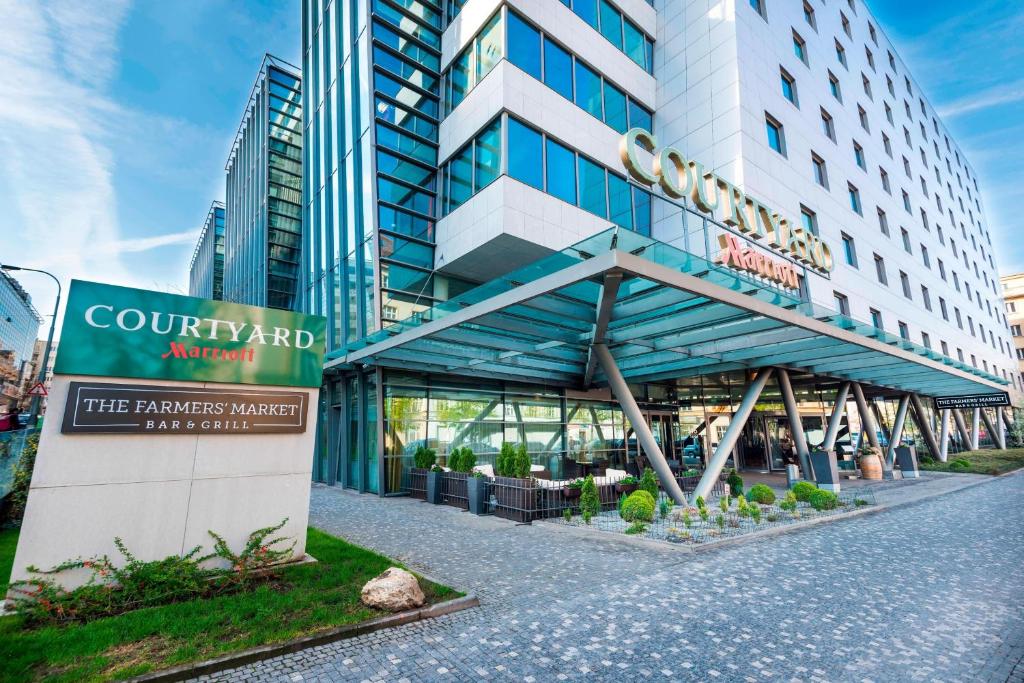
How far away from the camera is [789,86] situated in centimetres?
2444

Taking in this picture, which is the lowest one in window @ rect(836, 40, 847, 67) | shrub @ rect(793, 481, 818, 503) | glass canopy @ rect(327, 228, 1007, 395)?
shrub @ rect(793, 481, 818, 503)

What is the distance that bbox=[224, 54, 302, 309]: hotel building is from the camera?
32094 mm

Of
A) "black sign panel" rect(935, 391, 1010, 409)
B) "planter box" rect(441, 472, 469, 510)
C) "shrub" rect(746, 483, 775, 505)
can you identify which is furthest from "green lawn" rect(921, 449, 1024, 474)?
"planter box" rect(441, 472, 469, 510)

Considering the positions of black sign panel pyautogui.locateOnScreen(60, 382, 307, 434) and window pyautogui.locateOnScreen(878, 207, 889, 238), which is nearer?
black sign panel pyautogui.locateOnScreen(60, 382, 307, 434)

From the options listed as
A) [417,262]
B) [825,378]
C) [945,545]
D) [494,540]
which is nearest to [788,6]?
[825,378]

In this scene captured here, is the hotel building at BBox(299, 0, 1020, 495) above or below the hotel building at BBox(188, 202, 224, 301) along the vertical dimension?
below

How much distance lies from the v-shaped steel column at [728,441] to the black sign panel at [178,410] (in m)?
10.5

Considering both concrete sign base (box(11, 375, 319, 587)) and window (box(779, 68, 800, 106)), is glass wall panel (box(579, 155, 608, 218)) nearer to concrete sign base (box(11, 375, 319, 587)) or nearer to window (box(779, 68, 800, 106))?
window (box(779, 68, 800, 106))

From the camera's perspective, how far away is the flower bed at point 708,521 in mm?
9987

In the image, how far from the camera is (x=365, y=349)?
15.8m

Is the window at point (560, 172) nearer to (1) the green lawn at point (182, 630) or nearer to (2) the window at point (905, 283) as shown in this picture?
(1) the green lawn at point (182, 630)

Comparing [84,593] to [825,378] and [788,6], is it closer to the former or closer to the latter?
[825,378]

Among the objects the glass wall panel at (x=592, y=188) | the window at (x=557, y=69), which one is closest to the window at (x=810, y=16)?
the window at (x=557, y=69)

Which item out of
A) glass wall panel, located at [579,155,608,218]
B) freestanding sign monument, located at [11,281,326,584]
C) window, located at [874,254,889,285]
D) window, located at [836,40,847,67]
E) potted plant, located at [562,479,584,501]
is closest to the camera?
freestanding sign monument, located at [11,281,326,584]
